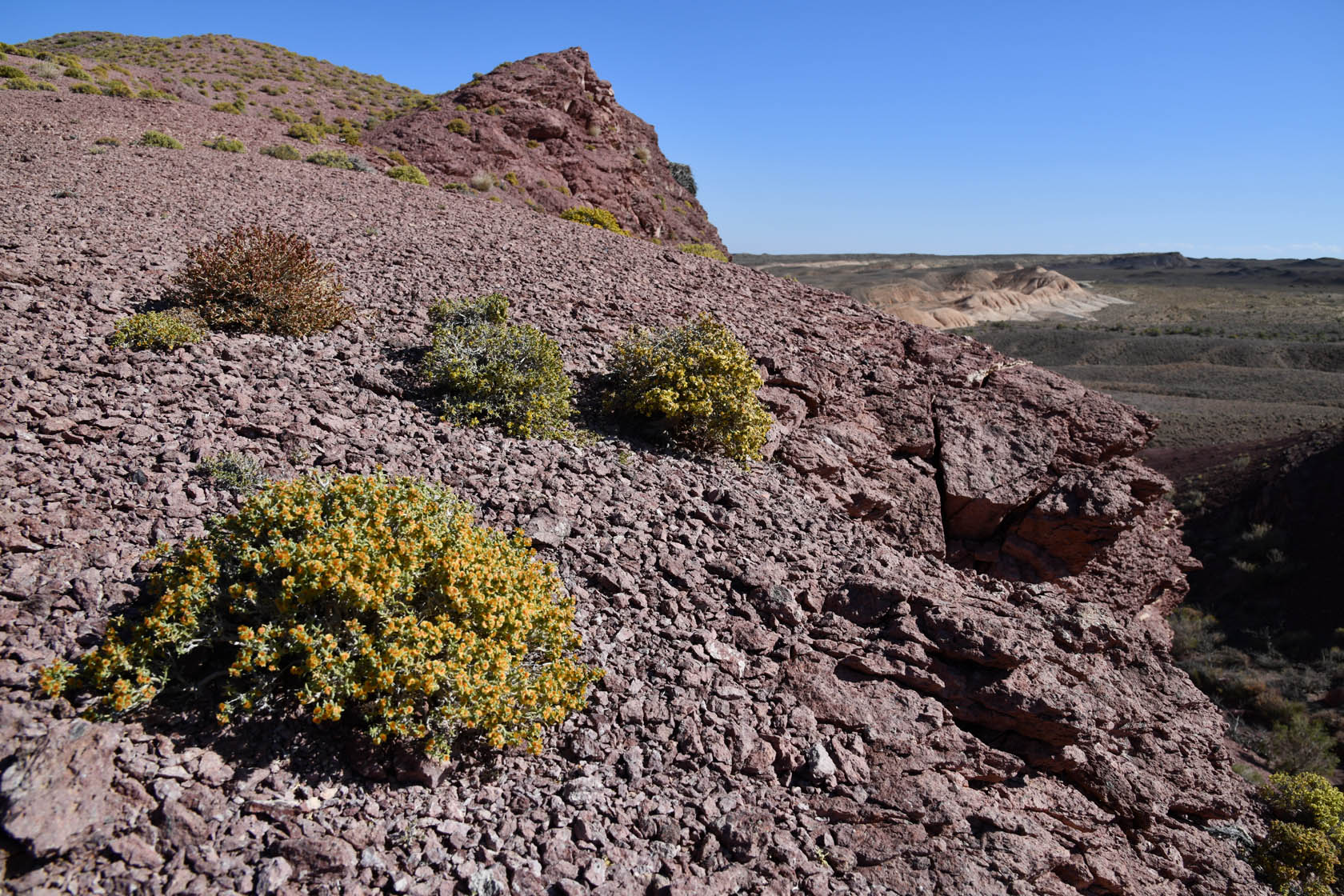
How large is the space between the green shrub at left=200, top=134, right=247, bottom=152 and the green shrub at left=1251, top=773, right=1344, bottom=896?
51.4 feet

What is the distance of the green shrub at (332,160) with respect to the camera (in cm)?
1348

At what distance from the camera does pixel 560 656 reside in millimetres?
3762

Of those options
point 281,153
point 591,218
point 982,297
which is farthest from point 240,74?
point 982,297

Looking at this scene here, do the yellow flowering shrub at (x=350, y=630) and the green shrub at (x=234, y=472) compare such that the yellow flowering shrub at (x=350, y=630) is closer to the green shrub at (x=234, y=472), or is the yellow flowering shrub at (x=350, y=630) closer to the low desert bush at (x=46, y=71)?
the green shrub at (x=234, y=472)

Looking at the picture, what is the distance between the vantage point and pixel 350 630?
3125 millimetres

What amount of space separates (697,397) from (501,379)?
1.56m

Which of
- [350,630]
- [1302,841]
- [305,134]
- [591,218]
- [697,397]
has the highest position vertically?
[305,134]

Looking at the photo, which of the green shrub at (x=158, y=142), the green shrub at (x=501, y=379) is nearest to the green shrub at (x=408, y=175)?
the green shrub at (x=158, y=142)

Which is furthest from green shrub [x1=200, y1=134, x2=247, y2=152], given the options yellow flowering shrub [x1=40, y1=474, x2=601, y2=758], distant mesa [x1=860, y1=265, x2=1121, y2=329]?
distant mesa [x1=860, y1=265, x2=1121, y2=329]

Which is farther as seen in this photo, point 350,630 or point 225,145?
point 225,145

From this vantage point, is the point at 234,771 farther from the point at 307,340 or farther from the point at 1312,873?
the point at 1312,873

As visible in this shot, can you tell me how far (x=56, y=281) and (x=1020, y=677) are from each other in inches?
306

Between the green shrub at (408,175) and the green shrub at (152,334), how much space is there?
872cm

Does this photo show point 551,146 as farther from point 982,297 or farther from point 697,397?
point 982,297
